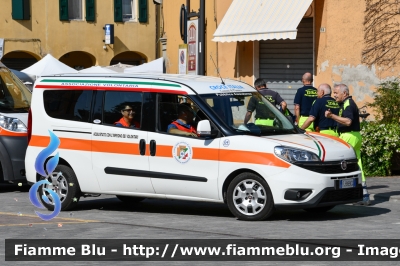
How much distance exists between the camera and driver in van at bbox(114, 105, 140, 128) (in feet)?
42.2

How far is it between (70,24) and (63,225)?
33368 millimetres

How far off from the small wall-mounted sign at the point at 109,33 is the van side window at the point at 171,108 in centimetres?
3240

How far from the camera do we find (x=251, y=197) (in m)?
12.0

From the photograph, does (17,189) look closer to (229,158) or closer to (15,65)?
(229,158)

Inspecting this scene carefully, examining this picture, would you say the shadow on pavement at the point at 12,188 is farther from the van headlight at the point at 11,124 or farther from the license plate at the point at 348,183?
the license plate at the point at 348,183

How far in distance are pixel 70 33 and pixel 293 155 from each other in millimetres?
33661

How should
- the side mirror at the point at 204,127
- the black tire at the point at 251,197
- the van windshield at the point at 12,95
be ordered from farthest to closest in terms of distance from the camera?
the van windshield at the point at 12,95 → the side mirror at the point at 204,127 → the black tire at the point at 251,197

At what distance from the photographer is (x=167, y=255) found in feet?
30.5

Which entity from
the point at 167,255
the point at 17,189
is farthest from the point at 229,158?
the point at 17,189

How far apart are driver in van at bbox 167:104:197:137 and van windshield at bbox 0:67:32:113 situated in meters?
4.64

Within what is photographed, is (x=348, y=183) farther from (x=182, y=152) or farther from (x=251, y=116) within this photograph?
(x=182, y=152)

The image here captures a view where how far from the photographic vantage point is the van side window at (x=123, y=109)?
12.9 meters

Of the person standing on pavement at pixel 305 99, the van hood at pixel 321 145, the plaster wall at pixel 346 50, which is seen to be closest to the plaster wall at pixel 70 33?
the plaster wall at pixel 346 50

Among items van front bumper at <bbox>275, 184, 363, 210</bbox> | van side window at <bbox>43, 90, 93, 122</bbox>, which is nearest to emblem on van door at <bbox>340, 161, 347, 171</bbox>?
van front bumper at <bbox>275, 184, 363, 210</bbox>
